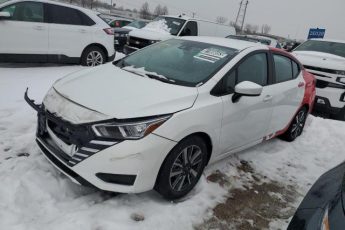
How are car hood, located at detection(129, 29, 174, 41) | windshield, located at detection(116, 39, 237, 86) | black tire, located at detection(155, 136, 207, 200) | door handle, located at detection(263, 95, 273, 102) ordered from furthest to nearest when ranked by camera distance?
car hood, located at detection(129, 29, 174, 41)
door handle, located at detection(263, 95, 273, 102)
windshield, located at detection(116, 39, 237, 86)
black tire, located at detection(155, 136, 207, 200)

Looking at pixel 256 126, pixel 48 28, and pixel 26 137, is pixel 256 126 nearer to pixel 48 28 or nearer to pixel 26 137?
pixel 26 137

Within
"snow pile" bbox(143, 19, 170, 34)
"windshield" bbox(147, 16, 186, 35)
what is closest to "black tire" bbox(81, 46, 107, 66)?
"snow pile" bbox(143, 19, 170, 34)

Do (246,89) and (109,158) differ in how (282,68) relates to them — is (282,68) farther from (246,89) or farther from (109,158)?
(109,158)

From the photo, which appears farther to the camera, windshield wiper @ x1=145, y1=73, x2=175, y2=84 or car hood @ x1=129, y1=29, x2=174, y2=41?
car hood @ x1=129, y1=29, x2=174, y2=41

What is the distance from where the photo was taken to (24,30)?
8.02m

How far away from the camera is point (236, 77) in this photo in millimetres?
4211

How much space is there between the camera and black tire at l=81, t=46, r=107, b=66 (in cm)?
923

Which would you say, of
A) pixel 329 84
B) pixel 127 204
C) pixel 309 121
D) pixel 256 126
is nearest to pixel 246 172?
pixel 256 126

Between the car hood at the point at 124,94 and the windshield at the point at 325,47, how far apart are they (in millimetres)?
7113

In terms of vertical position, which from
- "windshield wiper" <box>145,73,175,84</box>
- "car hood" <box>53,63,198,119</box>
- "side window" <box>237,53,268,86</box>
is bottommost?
"car hood" <box>53,63,198,119</box>

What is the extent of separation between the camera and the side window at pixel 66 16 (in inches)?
336

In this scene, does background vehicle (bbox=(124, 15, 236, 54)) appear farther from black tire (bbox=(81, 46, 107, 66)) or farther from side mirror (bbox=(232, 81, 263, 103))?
side mirror (bbox=(232, 81, 263, 103))

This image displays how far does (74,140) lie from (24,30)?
576 centimetres

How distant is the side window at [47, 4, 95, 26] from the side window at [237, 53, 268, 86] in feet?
18.7
